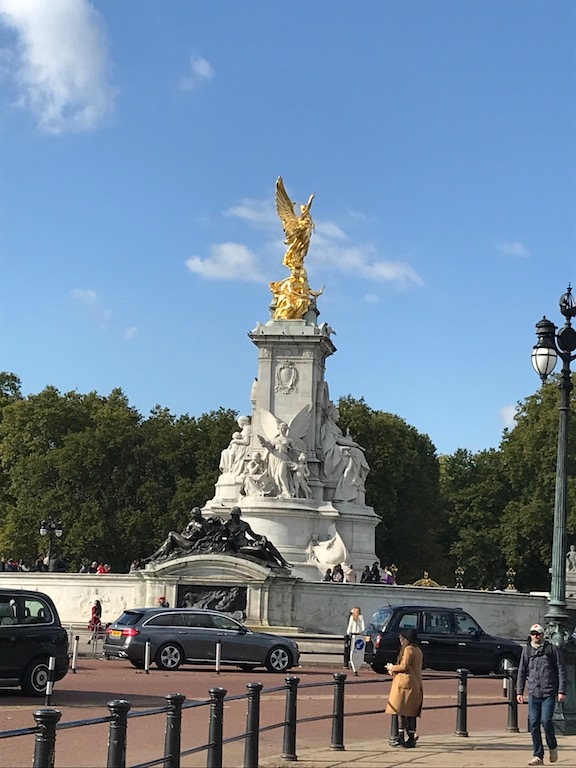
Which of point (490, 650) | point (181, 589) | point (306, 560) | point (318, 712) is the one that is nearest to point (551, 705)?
point (318, 712)

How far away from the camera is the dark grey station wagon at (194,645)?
27016mm

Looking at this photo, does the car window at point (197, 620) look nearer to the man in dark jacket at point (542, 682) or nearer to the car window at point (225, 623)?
the car window at point (225, 623)

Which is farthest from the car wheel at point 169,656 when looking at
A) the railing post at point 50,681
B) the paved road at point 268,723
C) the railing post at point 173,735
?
the railing post at point 173,735

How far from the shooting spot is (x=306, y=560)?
49.2m

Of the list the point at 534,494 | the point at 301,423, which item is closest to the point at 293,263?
the point at 301,423

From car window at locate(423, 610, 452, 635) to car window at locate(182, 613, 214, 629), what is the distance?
518cm

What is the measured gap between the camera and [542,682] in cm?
1509

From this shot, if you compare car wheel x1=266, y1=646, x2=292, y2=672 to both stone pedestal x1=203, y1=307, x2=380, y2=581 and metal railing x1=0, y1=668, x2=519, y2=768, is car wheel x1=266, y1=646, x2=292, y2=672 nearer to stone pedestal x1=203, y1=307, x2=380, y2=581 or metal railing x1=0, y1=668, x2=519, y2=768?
metal railing x1=0, y1=668, x2=519, y2=768

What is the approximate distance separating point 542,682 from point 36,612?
911 centimetres

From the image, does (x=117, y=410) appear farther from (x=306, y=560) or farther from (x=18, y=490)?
(x=306, y=560)

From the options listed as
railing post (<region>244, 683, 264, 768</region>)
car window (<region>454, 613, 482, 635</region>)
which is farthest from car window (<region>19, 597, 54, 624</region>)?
car window (<region>454, 613, 482, 635</region>)

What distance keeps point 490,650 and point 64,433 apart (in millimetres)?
50035

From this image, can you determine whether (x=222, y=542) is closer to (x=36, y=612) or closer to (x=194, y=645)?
(x=194, y=645)

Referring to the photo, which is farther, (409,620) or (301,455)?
(301,455)
